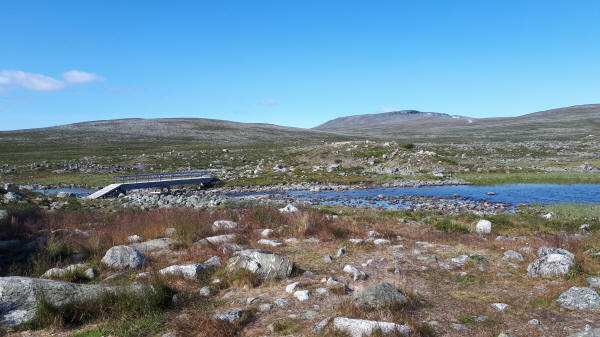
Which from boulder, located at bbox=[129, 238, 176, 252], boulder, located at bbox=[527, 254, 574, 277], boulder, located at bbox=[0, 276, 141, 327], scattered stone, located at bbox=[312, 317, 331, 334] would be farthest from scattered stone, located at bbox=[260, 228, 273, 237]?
boulder, located at bbox=[527, 254, 574, 277]

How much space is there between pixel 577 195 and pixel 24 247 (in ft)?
115

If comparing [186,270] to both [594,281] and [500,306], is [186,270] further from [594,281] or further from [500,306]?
[594,281]

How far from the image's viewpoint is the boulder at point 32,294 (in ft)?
21.9

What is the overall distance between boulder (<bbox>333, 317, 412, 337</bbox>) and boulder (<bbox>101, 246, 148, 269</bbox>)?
21.3 feet

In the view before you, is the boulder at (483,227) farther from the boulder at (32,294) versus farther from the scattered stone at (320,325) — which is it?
the boulder at (32,294)

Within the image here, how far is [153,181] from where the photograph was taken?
38812 millimetres

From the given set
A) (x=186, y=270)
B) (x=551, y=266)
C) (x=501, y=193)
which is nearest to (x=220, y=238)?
(x=186, y=270)

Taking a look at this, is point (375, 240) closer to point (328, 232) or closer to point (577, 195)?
point (328, 232)

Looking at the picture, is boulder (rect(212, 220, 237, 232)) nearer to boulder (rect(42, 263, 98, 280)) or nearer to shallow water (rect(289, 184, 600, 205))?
boulder (rect(42, 263, 98, 280))

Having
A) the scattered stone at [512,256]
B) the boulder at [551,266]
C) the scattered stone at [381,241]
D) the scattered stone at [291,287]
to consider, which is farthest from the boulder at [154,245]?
the boulder at [551,266]

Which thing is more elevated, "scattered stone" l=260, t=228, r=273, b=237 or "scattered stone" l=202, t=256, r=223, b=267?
"scattered stone" l=202, t=256, r=223, b=267

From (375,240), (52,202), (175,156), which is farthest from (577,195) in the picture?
(175,156)

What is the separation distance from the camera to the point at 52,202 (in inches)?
956

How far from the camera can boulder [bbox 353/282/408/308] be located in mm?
6855
